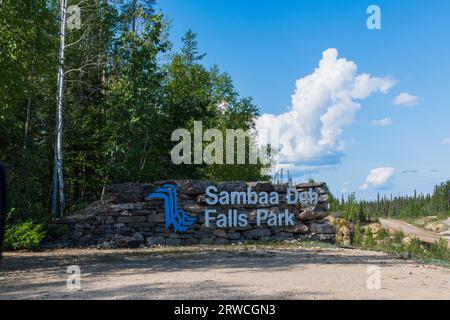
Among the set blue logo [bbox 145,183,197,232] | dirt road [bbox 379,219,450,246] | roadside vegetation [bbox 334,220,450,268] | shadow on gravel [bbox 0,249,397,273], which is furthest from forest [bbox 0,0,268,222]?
dirt road [bbox 379,219,450,246]

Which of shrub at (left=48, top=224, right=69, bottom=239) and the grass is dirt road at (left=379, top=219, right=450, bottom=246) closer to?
the grass

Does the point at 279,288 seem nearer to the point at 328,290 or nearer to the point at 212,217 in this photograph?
the point at 328,290

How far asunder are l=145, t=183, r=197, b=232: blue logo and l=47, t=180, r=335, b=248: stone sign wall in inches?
6.1

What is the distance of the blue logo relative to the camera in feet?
60.7

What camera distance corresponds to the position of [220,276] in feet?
30.5

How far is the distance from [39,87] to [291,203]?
35.3ft

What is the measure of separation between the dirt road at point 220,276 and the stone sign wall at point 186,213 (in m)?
3.03


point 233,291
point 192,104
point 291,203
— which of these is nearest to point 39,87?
point 192,104

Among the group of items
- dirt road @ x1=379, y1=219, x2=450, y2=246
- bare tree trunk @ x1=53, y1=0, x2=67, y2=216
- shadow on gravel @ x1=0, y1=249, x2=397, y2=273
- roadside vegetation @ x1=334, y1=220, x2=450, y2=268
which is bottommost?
dirt road @ x1=379, y1=219, x2=450, y2=246

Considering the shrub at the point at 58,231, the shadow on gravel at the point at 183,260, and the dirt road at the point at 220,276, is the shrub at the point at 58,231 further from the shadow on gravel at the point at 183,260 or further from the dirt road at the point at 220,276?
the dirt road at the point at 220,276

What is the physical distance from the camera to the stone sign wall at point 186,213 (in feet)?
57.4

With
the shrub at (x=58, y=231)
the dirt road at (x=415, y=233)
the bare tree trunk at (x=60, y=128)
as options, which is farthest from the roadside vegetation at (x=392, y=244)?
the bare tree trunk at (x=60, y=128)

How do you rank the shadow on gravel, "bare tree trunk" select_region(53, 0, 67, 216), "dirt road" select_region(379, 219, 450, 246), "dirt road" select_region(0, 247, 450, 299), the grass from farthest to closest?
1. "dirt road" select_region(379, 219, 450, 246)
2. "bare tree trunk" select_region(53, 0, 67, 216)
3. the grass
4. the shadow on gravel
5. "dirt road" select_region(0, 247, 450, 299)
